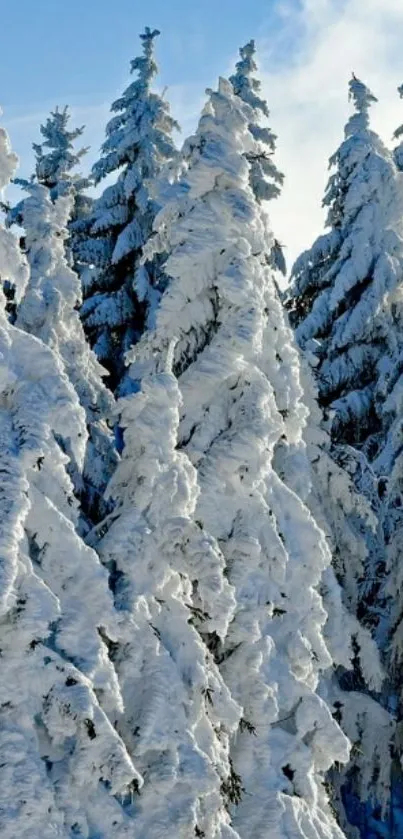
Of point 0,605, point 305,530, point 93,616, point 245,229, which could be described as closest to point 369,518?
point 305,530

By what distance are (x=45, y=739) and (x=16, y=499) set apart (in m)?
1.74

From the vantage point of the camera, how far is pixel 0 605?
686 cm

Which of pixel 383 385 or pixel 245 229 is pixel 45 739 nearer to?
pixel 245 229

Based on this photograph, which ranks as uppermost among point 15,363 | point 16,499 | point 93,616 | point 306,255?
point 306,255

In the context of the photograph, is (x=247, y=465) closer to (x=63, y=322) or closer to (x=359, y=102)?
(x=63, y=322)

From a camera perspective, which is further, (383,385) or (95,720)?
(383,385)

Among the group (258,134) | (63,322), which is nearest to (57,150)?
(258,134)

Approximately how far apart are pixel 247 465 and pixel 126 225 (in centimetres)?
1624

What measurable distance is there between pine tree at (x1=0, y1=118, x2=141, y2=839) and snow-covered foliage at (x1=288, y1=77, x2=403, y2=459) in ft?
48.4

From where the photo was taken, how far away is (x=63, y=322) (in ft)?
40.7

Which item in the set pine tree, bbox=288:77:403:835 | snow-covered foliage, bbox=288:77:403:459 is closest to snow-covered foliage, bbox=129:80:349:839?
pine tree, bbox=288:77:403:835

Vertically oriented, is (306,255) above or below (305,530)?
above

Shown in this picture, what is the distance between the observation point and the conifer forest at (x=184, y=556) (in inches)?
287

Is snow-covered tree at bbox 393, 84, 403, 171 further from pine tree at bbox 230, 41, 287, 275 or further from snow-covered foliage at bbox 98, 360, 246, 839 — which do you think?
snow-covered foliage at bbox 98, 360, 246, 839
